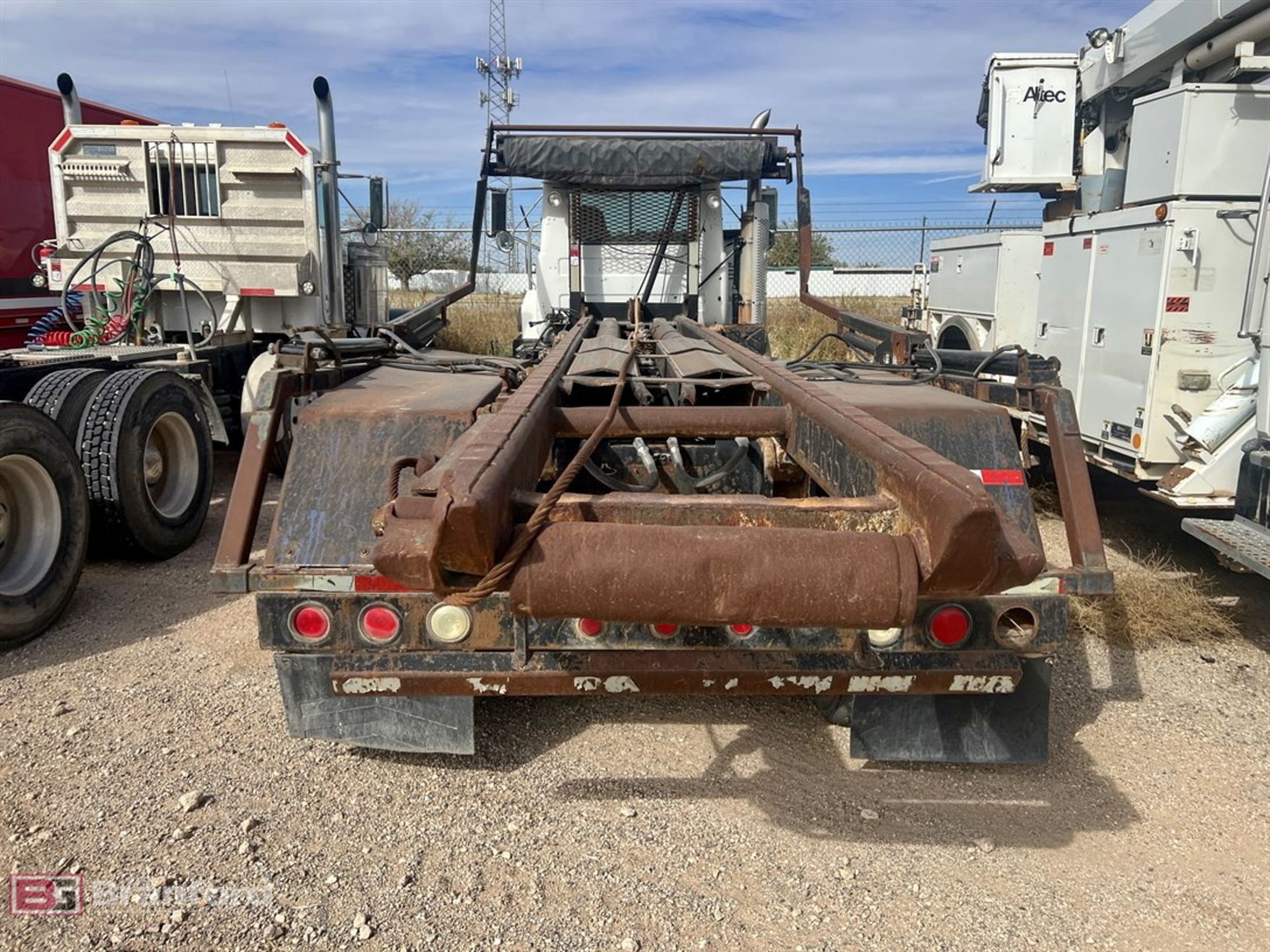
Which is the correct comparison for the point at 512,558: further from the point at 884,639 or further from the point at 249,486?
the point at 249,486

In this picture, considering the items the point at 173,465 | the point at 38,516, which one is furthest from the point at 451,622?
the point at 173,465

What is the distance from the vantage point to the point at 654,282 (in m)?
7.43

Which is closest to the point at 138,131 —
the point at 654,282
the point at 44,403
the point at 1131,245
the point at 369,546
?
the point at 44,403

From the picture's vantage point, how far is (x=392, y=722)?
3.08m

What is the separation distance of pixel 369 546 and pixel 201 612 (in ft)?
7.68

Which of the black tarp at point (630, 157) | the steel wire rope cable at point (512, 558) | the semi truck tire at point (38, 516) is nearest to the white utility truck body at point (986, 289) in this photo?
the black tarp at point (630, 157)

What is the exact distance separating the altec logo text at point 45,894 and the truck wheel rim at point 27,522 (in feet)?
6.88

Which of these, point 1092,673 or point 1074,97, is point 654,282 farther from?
point 1092,673

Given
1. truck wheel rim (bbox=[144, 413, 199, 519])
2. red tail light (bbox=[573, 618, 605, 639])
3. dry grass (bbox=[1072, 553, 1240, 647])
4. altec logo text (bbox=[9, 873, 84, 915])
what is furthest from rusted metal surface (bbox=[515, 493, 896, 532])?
truck wheel rim (bbox=[144, 413, 199, 519])

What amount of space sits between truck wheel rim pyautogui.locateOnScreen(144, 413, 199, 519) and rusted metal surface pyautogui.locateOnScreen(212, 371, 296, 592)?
2.86 m

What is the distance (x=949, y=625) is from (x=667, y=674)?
857 millimetres

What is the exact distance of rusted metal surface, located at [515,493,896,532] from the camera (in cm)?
199

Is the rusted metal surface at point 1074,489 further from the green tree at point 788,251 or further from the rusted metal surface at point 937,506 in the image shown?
the green tree at point 788,251

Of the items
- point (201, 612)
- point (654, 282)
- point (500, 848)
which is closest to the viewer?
point (500, 848)
